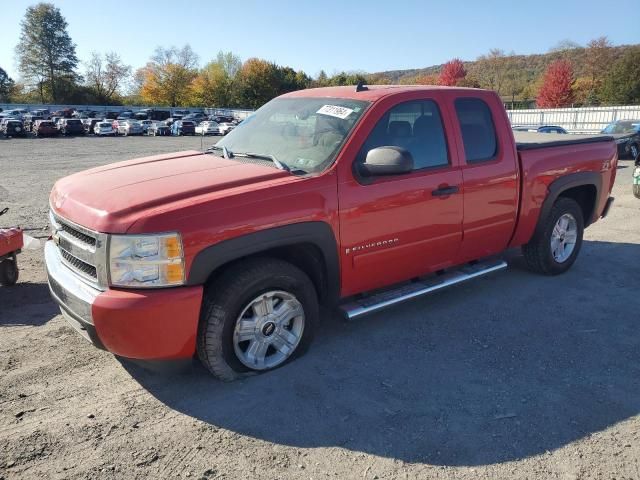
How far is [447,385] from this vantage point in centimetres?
350

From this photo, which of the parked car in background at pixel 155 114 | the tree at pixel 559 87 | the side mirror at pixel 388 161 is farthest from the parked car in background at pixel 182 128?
the tree at pixel 559 87

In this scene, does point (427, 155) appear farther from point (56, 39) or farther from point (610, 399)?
point (56, 39)

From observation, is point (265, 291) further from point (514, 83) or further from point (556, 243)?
point (514, 83)

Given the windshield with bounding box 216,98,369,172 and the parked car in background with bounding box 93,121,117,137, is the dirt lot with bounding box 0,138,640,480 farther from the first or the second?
the parked car in background with bounding box 93,121,117,137

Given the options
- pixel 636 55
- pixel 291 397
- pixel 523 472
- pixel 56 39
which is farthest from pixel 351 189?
pixel 56 39

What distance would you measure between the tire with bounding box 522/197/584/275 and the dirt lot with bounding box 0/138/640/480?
0.80 m

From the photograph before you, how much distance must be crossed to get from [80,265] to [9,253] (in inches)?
90.6

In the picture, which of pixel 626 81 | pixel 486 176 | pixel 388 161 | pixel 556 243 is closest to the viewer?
pixel 388 161

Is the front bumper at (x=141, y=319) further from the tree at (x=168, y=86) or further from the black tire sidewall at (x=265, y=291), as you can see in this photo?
the tree at (x=168, y=86)

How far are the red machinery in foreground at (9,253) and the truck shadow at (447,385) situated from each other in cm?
223

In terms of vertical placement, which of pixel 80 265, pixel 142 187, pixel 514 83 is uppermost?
pixel 514 83

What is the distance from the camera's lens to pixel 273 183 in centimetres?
342

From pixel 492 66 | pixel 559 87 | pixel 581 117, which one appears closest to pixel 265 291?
pixel 581 117

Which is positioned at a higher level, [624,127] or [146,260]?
[624,127]
